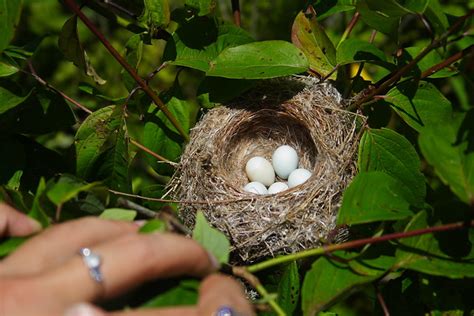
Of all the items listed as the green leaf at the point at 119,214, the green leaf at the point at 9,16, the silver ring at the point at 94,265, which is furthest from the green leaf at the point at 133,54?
the silver ring at the point at 94,265

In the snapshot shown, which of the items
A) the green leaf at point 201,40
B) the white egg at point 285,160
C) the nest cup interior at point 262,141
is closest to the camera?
the green leaf at point 201,40

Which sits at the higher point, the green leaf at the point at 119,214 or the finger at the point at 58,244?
the finger at the point at 58,244

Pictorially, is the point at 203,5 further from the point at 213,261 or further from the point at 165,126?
the point at 213,261

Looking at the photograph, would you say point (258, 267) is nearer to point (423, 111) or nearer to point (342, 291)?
point (342, 291)

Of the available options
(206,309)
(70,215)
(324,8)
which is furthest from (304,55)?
(206,309)

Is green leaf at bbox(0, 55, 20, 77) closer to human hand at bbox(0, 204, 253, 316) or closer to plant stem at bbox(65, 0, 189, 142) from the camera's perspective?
plant stem at bbox(65, 0, 189, 142)

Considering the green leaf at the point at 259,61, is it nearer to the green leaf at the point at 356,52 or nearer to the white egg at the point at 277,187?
the green leaf at the point at 356,52
